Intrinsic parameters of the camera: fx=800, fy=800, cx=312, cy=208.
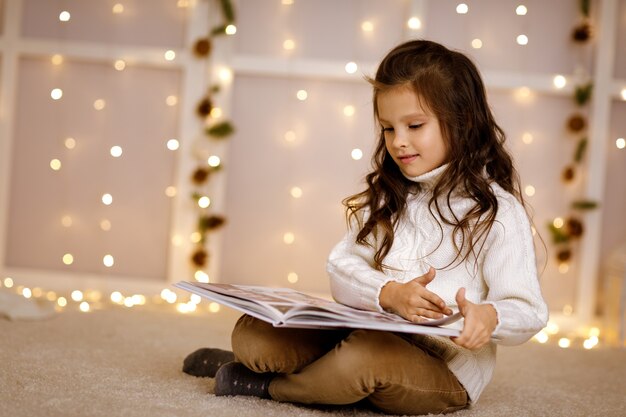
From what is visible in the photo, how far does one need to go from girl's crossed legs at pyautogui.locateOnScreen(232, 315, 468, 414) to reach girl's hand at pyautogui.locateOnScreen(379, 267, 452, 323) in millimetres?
59

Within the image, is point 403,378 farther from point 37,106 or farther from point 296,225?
point 37,106

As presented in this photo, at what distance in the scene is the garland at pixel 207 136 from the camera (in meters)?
2.90

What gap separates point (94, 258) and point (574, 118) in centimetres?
183

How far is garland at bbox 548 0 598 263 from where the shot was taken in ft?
9.34

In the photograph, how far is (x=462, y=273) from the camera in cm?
145

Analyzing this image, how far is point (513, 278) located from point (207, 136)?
70.6 inches

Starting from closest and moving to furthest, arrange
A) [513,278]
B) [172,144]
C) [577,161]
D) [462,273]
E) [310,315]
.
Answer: [310,315]
[513,278]
[462,273]
[577,161]
[172,144]

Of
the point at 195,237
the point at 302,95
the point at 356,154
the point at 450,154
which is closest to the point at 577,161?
the point at 356,154

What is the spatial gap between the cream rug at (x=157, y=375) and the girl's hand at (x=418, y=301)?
0.22 metres

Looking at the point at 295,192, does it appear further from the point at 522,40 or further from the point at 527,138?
the point at 522,40

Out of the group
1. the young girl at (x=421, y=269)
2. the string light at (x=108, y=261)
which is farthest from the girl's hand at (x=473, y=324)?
the string light at (x=108, y=261)

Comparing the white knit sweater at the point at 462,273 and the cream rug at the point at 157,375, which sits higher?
the white knit sweater at the point at 462,273

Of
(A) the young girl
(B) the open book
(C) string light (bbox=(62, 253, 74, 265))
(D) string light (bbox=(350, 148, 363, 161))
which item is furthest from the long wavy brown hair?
(C) string light (bbox=(62, 253, 74, 265))

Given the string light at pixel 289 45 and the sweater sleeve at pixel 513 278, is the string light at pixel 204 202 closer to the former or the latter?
the string light at pixel 289 45
